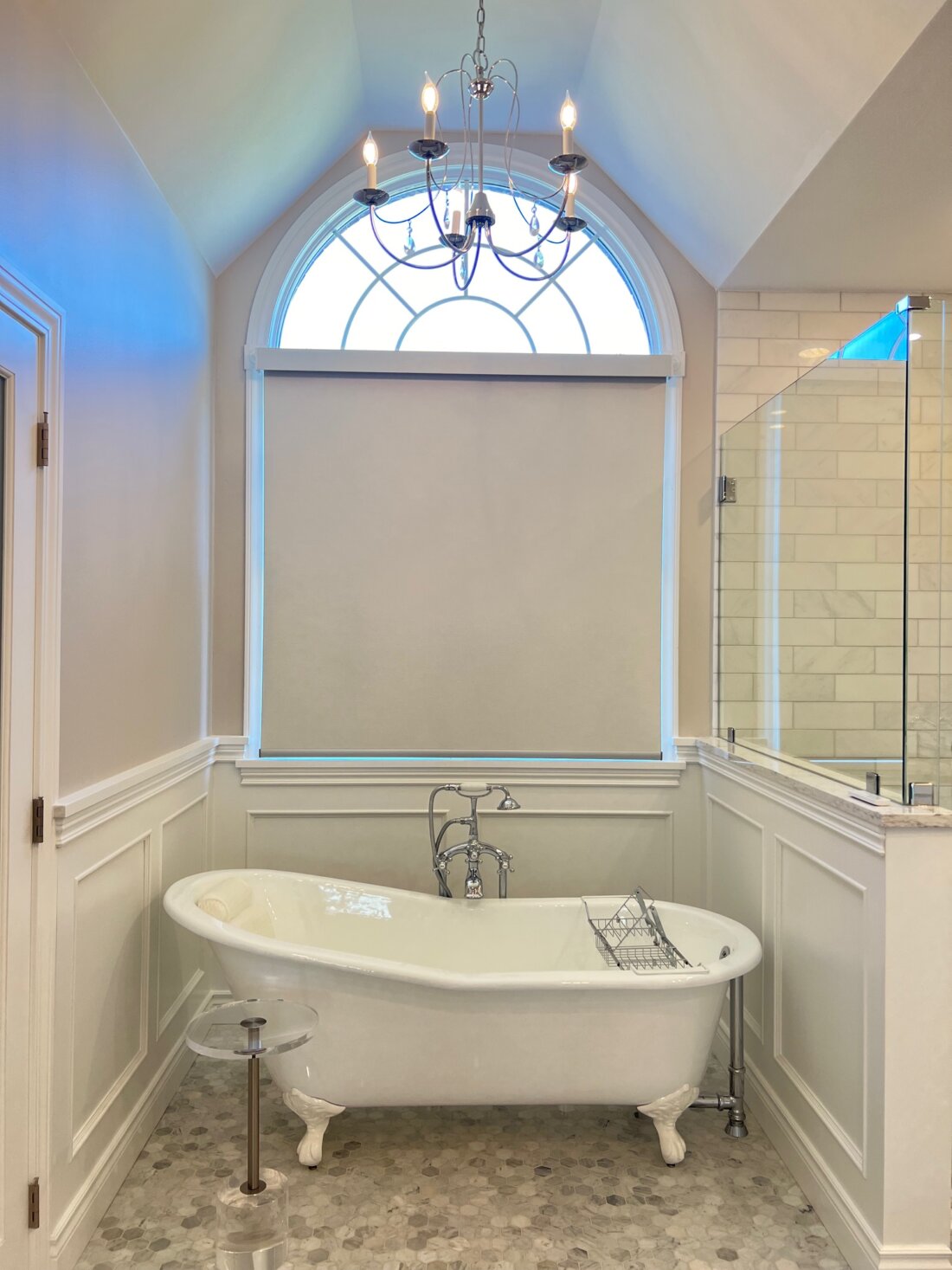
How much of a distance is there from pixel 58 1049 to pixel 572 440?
2455 millimetres

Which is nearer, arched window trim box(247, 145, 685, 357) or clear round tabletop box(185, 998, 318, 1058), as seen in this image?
clear round tabletop box(185, 998, 318, 1058)

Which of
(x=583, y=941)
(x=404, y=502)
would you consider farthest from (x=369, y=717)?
(x=583, y=941)

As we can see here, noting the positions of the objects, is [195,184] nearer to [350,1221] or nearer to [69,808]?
[69,808]

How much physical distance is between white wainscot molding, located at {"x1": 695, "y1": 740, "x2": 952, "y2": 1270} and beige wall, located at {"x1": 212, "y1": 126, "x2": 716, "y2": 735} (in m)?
0.83

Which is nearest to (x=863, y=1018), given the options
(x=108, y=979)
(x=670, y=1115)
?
(x=670, y=1115)

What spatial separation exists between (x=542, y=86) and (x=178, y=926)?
307 cm

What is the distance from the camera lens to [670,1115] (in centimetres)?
222

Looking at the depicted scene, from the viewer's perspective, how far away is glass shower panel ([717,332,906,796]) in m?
2.01

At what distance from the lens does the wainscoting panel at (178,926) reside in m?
2.58

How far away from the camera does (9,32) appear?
163 cm

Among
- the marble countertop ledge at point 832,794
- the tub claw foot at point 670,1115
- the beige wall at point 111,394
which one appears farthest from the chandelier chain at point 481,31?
the tub claw foot at point 670,1115

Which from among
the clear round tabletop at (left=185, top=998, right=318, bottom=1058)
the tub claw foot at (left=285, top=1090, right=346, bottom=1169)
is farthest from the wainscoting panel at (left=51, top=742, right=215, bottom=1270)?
the clear round tabletop at (left=185, top=998, right=318, bottom=1058)

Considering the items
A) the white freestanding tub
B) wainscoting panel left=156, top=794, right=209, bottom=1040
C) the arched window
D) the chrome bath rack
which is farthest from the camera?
the arched window

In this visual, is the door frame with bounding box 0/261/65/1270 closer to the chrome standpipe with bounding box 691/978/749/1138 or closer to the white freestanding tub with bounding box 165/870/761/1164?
the white freestanding tub with bounding box 165/870/761/1164
